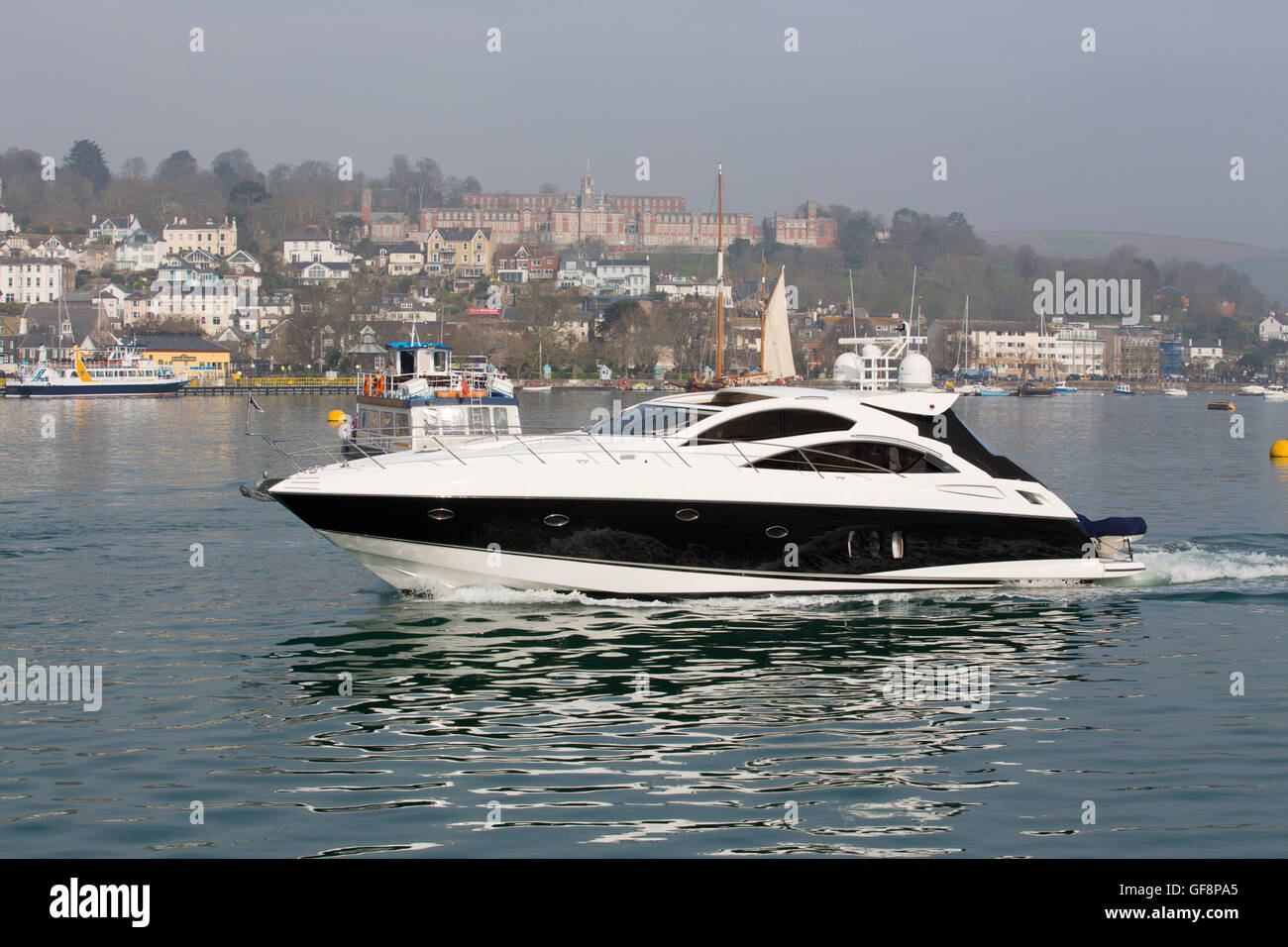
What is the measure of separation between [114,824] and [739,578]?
8984mm

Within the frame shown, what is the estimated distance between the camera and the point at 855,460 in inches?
679

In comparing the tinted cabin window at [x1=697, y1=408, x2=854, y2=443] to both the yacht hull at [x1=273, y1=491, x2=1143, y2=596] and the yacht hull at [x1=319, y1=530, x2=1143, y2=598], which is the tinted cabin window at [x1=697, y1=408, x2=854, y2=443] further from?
the yacht hull at [x1=319, y1=530, x2=1143, y2=598]

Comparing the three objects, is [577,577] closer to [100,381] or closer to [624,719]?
[624,719]

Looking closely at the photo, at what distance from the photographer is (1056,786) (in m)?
10.7

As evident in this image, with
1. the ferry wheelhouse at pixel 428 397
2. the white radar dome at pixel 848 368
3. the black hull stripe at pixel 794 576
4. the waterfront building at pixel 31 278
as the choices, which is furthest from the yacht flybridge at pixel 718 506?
the waterfront building at pixel 31 278

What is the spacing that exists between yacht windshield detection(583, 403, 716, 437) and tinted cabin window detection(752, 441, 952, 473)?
4.21ft

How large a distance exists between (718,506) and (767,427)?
150 centimetres

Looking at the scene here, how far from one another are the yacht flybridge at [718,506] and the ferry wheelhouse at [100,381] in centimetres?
9649

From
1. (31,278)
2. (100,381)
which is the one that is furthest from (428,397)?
(31,278)

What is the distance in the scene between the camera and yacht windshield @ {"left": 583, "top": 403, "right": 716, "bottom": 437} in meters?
17.5

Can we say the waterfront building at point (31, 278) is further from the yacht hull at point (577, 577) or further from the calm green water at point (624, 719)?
the yacht hull at point (577, 577)

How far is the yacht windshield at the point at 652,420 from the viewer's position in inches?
691
